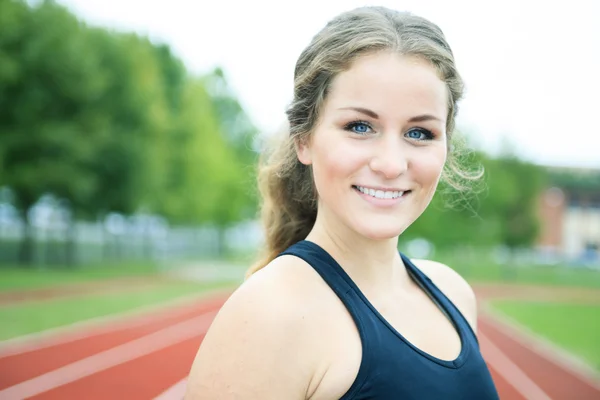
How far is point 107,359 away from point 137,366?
58cm

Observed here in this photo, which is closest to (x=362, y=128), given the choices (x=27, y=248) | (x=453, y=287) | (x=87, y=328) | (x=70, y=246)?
(x=453, y=287)

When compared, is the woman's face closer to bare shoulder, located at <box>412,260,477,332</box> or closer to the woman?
the woman

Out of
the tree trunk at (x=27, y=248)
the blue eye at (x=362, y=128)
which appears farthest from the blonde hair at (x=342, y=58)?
the tree trunk at (x=27, y=248)

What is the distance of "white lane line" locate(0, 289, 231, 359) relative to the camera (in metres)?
8.13

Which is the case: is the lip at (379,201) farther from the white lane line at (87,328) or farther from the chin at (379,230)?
the white lane line at (87,328)

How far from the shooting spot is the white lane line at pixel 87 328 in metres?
8.13

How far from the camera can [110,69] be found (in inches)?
798

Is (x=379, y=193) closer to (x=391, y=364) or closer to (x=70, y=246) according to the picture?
(x=391, y=364)

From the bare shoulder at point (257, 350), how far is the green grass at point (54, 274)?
14508 mm

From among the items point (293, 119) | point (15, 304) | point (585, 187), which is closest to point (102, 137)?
point (15, 304)

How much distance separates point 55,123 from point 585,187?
4242 centimetres

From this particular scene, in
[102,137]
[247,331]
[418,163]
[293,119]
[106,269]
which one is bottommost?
[106,269]

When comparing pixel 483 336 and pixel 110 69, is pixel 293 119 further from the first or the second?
pixel 110 69

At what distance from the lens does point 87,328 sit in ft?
32.3
